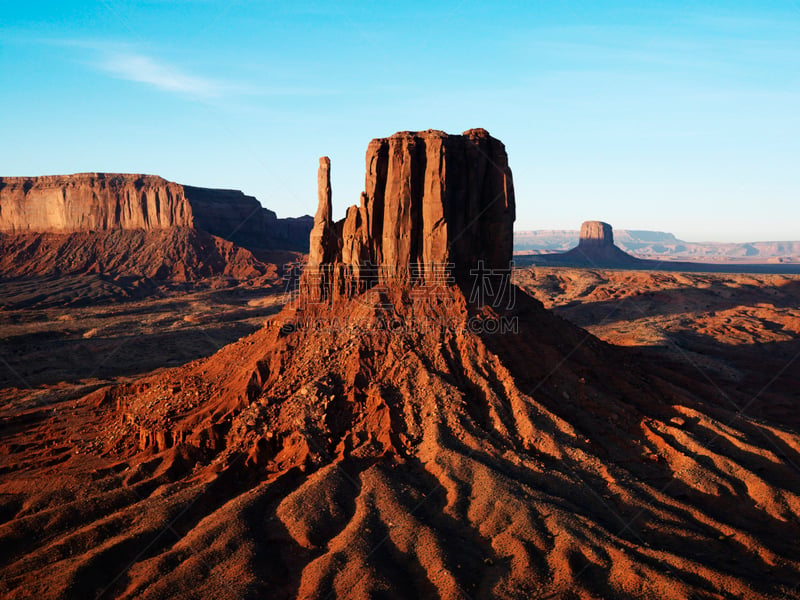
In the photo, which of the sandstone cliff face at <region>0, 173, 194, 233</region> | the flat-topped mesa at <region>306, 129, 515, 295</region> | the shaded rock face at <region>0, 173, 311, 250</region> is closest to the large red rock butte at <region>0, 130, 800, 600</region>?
the flat-topped mesa at <region>306, 129, 515, 295</region>

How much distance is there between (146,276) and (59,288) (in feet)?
68.4

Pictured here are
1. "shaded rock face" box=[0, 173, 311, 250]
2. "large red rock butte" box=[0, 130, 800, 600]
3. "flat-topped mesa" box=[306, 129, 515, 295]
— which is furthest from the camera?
"shaded rock face" box=[0, 173, 311, 250]

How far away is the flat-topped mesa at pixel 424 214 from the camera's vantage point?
3450 cm

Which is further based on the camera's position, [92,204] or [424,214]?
[92,204]

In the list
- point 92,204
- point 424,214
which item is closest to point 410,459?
point 424,214

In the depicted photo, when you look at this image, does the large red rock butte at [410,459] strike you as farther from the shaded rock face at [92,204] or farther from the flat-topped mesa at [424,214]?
the shaded rock face at [92,204]

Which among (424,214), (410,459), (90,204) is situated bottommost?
(410,459)

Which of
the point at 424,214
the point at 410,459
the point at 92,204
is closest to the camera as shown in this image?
the point at 410,459

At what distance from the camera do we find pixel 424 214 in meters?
34.9

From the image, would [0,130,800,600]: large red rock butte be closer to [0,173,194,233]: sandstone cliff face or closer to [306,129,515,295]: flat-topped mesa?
[306,129,515,295]: flat-topped mesa

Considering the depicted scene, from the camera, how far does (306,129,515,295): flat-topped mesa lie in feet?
113

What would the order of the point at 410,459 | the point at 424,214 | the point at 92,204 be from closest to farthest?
the point at 410,459
the point at 424,214
the point at 92,204

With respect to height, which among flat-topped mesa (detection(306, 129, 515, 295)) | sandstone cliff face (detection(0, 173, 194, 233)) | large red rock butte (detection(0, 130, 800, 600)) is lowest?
large red rock butte (detection(0, 130, 800, 600))

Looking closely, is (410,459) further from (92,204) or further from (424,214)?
(92,204)
